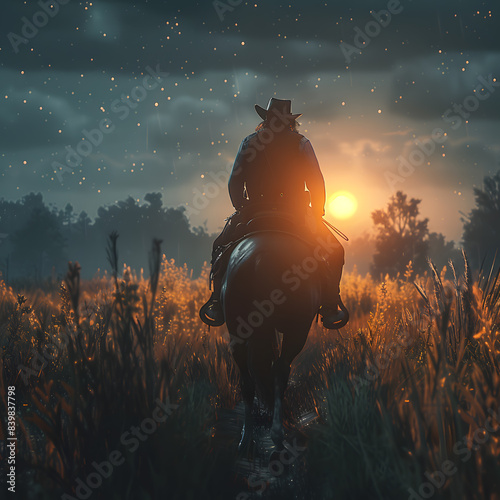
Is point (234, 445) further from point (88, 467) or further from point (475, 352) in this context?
point (475, 352)

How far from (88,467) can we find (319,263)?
7.42ft

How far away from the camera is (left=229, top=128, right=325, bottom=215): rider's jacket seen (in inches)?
158

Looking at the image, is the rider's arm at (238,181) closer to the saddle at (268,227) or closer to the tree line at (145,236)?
the saddle at (268,227)

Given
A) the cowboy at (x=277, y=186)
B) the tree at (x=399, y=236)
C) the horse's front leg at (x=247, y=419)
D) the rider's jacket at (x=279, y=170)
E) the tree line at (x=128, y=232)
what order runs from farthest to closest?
the tree line at (x=128, y=232) → the tree at (x=399, y=236) → the rider's jacket at (x=279, y=170) → the cowboy at (x=277, y=186) → the horse's front leg at (x=247, y=419)

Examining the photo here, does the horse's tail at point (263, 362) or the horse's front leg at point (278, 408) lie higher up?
the horse's tail at point (263, 362)

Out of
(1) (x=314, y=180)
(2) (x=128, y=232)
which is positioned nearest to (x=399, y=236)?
(1) (x=314, y=180)

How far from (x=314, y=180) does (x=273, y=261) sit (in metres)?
1.34

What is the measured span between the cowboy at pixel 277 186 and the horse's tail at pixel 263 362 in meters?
0.86

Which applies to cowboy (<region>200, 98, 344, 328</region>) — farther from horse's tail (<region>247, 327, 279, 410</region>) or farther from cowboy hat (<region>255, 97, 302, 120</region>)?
horse's tail (<region>247, 327, 279, 410</region>)

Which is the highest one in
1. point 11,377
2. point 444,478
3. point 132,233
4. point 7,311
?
point 132,233

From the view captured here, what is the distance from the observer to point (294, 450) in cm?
273

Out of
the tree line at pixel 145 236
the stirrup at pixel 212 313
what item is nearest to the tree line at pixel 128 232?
the tree line at pixel 145 236

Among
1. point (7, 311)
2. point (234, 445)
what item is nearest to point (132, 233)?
point (7, 311)

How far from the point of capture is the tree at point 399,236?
27938 mm
